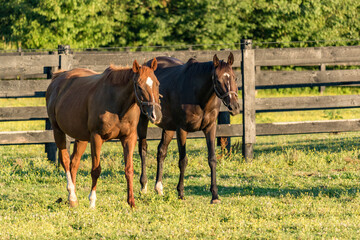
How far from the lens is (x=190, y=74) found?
886 cm

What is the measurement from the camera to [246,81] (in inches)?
446

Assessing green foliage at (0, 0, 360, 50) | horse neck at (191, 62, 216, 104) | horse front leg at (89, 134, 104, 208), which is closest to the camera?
horse front leg at (89, 134, 104, 208)

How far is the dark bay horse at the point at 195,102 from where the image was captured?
26.8 feet

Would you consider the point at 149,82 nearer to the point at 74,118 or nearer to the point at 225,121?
the point at 74,118

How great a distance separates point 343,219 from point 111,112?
10.6 feet

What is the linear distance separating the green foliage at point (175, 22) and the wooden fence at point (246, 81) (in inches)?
626

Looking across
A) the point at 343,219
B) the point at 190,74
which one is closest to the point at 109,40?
the point at 190,74

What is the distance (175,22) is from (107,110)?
20.8 metres

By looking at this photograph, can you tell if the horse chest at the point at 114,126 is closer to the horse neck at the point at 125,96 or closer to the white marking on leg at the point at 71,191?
the horse neck at the point at 125,96

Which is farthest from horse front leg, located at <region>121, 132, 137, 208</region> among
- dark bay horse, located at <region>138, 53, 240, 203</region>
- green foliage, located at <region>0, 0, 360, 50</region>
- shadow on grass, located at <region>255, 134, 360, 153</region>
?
green foliage, located at <region>0, 0, 360, 50</region>

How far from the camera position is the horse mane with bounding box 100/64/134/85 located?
293 inches

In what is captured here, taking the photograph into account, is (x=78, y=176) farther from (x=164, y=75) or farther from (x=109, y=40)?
(x=109, y=40)

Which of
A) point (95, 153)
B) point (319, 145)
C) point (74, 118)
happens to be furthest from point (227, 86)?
point (319, 145)

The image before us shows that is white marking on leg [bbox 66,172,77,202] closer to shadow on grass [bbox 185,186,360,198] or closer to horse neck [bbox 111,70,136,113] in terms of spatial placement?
horse neck [bbox 111,70,136,113]
